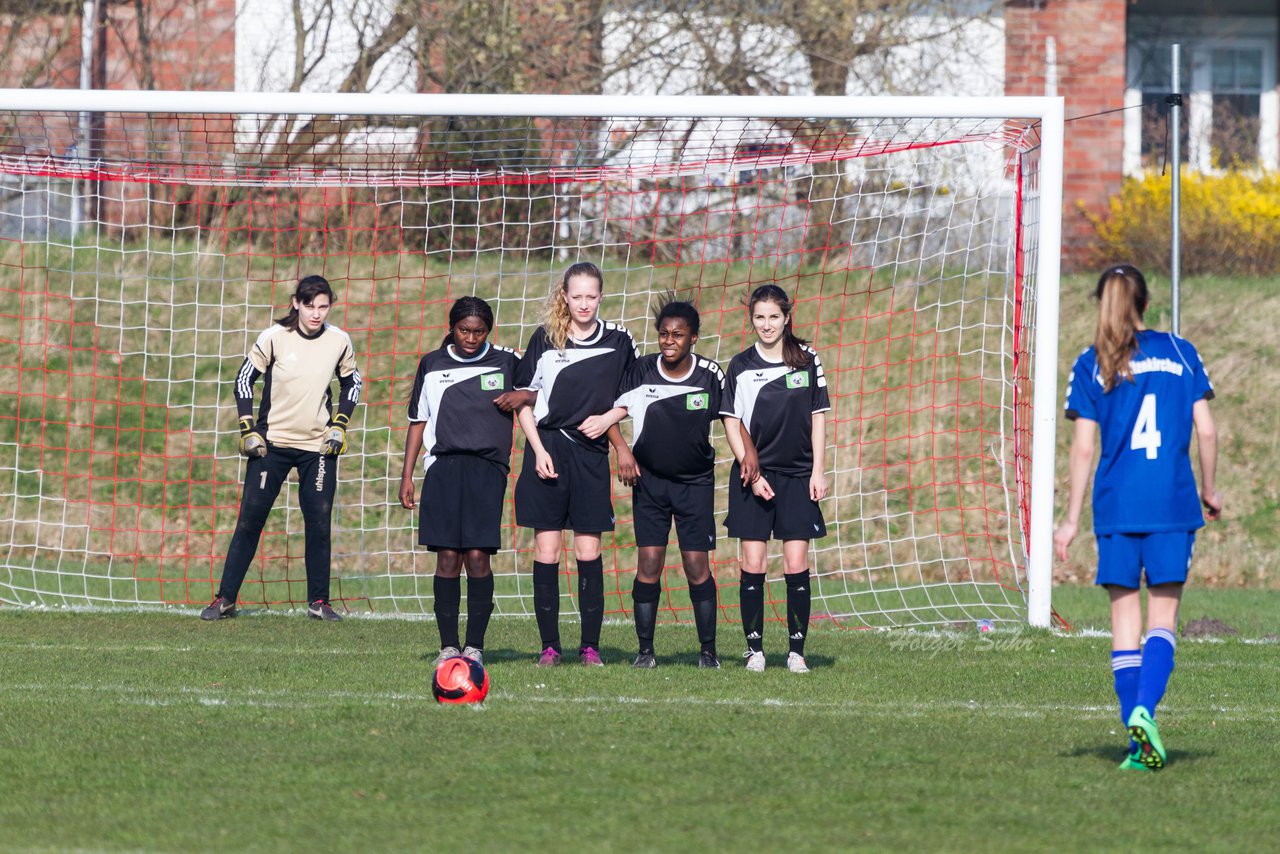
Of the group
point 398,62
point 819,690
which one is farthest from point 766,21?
point 819,690

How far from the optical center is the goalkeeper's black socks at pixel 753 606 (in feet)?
24.7

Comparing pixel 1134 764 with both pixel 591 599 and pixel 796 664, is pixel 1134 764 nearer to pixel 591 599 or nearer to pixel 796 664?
pixel 796 664

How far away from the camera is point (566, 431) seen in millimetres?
7531

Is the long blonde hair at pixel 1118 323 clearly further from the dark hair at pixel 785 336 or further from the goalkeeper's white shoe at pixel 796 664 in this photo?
the goalkeeper's white shoe at pixel 796 664

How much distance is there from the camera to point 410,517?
13336 millimetres

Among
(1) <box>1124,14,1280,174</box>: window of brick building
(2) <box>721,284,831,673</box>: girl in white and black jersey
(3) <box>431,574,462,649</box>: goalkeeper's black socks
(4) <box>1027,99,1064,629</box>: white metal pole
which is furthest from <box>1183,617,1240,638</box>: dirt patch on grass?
(1) <box>1124,14,1280,174</box>: window of brick building

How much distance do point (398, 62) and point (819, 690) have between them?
13.1 metres

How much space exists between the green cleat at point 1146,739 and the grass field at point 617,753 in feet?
0.29

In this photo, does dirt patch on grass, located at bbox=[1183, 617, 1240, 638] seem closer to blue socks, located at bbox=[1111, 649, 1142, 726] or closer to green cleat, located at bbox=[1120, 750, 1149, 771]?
blue socks, located at bbox=[1111, 649, 1142, 726]

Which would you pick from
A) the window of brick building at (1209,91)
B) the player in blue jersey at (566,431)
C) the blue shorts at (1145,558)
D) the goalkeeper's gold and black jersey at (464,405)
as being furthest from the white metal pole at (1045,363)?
the window of brick building at (1209,91)

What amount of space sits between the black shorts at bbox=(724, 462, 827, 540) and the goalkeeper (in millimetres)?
2960

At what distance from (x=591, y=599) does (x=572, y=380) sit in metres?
1.06

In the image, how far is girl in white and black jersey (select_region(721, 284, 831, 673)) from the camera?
7406 millimetres

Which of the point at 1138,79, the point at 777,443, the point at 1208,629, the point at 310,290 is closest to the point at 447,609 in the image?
the point at 777,443
